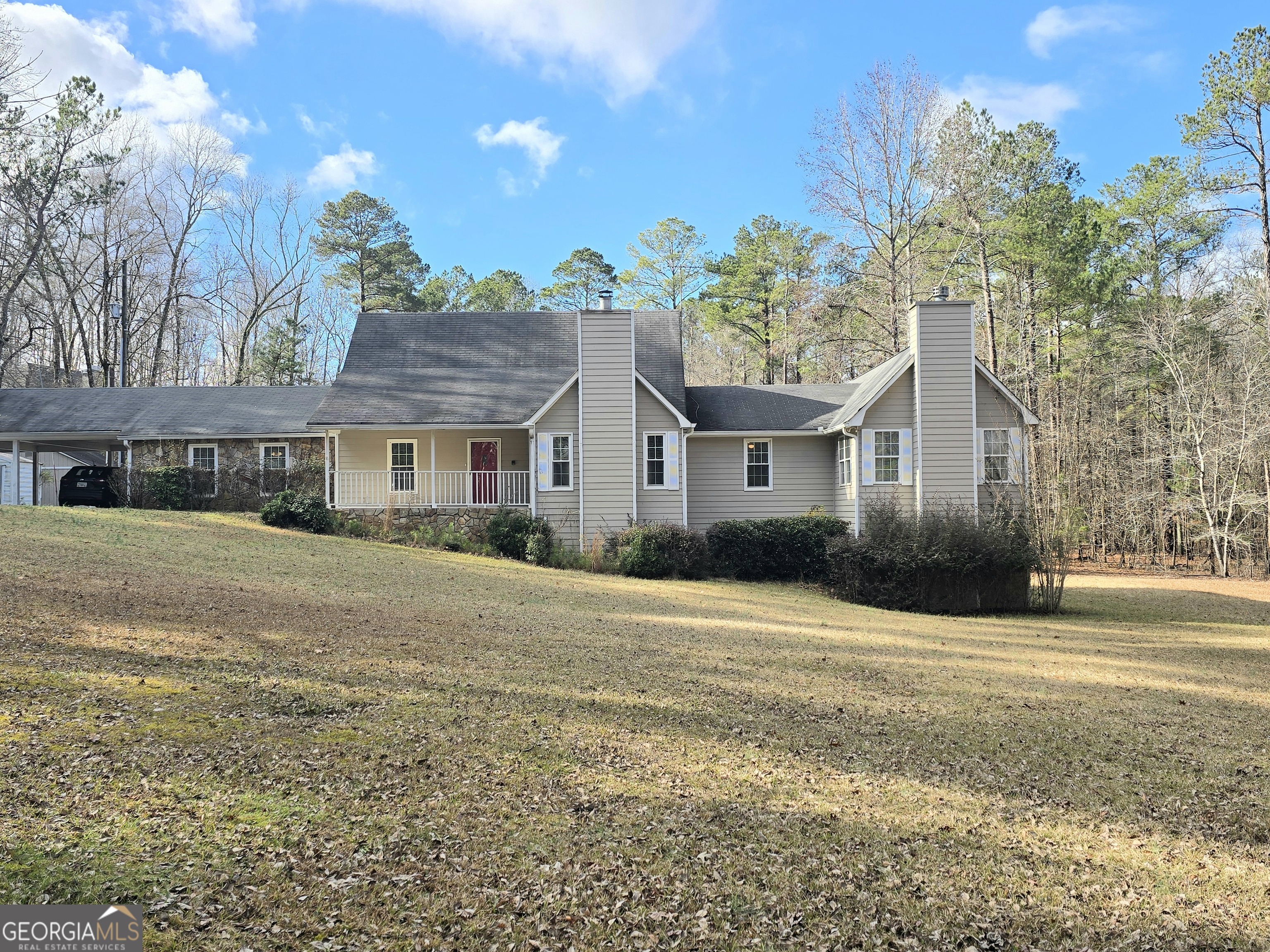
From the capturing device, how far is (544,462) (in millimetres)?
20844

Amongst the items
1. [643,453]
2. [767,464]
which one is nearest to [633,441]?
[643,453]

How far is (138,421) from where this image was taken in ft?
82.3

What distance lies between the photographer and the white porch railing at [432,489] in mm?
21359

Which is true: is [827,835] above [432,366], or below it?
below

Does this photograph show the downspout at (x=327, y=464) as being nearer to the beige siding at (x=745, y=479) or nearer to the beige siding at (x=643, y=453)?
the beige siding at (x=643, y=453)

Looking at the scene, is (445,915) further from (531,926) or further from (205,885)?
(205,885)

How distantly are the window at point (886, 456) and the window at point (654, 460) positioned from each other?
207 inches

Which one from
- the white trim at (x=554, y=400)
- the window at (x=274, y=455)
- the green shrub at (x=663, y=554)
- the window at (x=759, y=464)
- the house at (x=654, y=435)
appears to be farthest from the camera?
the window at (x=274, y=455)

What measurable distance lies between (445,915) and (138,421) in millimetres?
26075

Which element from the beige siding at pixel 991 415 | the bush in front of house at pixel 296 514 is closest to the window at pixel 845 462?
the beige siding at pixel 991 415

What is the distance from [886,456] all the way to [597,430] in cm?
721

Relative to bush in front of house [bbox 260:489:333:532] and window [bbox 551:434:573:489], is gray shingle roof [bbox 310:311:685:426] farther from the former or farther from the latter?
bush in front of house [bbox 260:489:333:532]

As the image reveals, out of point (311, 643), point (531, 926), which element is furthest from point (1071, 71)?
point (531, 926)

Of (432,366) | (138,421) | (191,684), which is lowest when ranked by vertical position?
(191,684)
